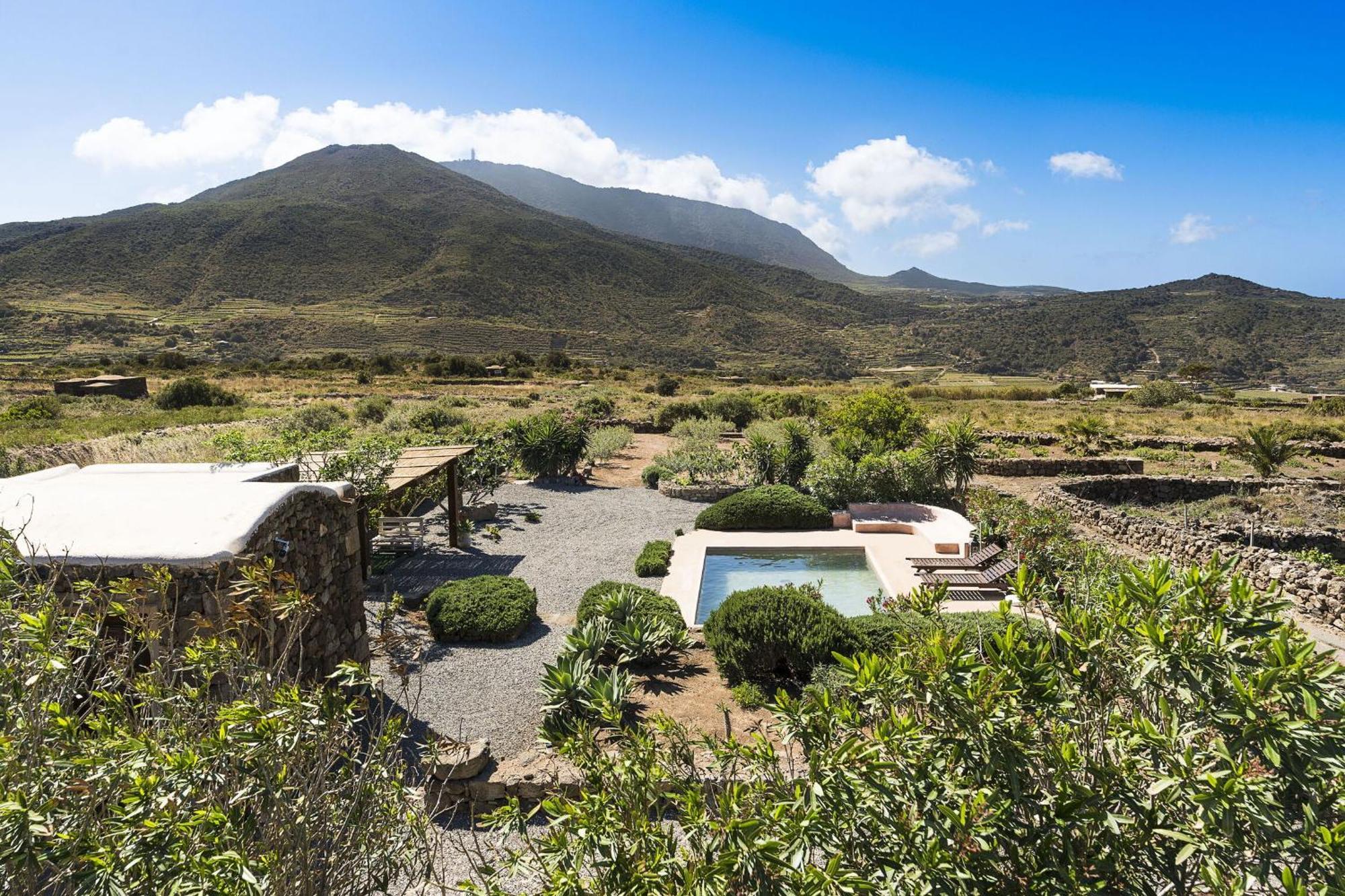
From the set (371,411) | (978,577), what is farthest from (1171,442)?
(371,411)

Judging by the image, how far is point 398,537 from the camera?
38.5 ft

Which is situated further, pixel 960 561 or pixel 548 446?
pixel 548 446

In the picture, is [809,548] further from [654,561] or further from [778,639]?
[778,639]

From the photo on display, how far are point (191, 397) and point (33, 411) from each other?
23.7 ft

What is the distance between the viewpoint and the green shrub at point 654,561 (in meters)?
10.8

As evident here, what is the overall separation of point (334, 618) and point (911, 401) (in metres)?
34.3

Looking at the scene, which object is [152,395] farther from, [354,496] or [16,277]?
[16,277]

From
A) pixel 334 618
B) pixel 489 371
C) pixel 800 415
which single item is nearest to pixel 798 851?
pixel 334 618

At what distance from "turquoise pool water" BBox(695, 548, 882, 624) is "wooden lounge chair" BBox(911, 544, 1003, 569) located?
76 centimetres

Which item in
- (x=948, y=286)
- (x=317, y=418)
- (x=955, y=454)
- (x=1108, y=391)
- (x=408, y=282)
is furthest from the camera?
(x=948, y=286)

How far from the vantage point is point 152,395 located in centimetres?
2983

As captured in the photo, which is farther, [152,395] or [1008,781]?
[152,395]

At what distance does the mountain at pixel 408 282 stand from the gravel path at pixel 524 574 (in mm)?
45571

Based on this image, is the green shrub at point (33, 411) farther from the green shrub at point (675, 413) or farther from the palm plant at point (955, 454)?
the palm plant at point (955, 454)
